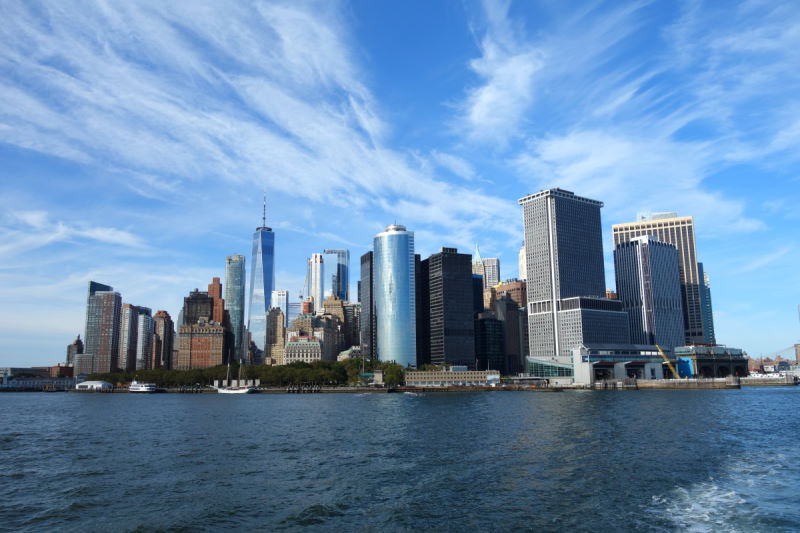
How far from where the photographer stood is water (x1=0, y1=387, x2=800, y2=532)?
39.1 m

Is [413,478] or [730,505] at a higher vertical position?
[413,478]

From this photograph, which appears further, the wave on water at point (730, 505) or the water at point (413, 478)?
the water at point (413, 478)

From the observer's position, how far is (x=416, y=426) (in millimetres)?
97125

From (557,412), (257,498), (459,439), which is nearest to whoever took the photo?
(257,498)

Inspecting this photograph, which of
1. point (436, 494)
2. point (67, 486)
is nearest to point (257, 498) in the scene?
point (436, 494)

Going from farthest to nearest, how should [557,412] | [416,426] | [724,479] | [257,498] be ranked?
[557,412] < [416,426] < [724,479] < [257,498]

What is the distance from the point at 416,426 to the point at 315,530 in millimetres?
61105

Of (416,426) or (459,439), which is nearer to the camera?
(459,439)

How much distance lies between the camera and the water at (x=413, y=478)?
39.1 metres

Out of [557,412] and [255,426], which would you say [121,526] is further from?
[557,412]

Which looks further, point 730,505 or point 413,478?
point 413,478

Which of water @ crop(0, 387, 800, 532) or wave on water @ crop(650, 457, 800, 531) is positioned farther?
water @ crop(0, 387, 800, 532)

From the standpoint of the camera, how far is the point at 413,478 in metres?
51.9

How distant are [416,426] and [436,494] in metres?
52.0
